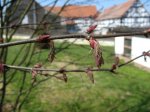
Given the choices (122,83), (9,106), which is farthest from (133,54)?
(9,106)

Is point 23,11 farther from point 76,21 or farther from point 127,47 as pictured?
point 127,47

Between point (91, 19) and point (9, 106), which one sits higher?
point (91, 19)

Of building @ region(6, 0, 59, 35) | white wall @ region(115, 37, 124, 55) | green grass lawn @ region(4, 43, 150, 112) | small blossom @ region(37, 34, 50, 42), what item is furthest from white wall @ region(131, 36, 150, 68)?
small blossom @ region(37, 34, 50, 42)

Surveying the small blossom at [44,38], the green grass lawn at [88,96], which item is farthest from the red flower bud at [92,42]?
the green grass lawn at [88,96]

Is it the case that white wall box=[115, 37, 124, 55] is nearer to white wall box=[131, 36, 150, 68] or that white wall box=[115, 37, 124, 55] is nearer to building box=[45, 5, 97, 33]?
white wall box=[131, 36, 150, 68]

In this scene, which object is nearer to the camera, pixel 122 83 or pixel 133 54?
pixel 122 83

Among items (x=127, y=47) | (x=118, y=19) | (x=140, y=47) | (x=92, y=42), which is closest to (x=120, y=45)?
(x=127, y=47)

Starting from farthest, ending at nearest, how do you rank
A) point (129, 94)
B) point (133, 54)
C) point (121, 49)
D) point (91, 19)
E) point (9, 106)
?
1. point (121, 49)
2. point (133, 54)
3. point (129, 94)
4. point (9, 106)
5. point (91, 19)

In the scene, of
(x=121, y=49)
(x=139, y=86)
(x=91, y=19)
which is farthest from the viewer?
(x=121, y=49)

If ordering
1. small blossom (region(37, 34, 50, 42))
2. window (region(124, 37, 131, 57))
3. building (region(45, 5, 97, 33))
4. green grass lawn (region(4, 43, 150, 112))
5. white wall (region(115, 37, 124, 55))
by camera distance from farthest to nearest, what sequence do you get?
white wall (region(115, 37, 124, 55)) → window (region(124, 37, 131, 57)) → green grass lawn (region(4, 43, 150, 112)) → building (region(45, 5, 97, 33)) → small blossom (region(37, 34, 50, 42))

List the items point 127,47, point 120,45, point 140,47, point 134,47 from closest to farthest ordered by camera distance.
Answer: point 140,47 < point 134,47 < point 127,47 < point 120,45

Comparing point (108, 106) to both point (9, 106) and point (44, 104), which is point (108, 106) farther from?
point (9, 106)
